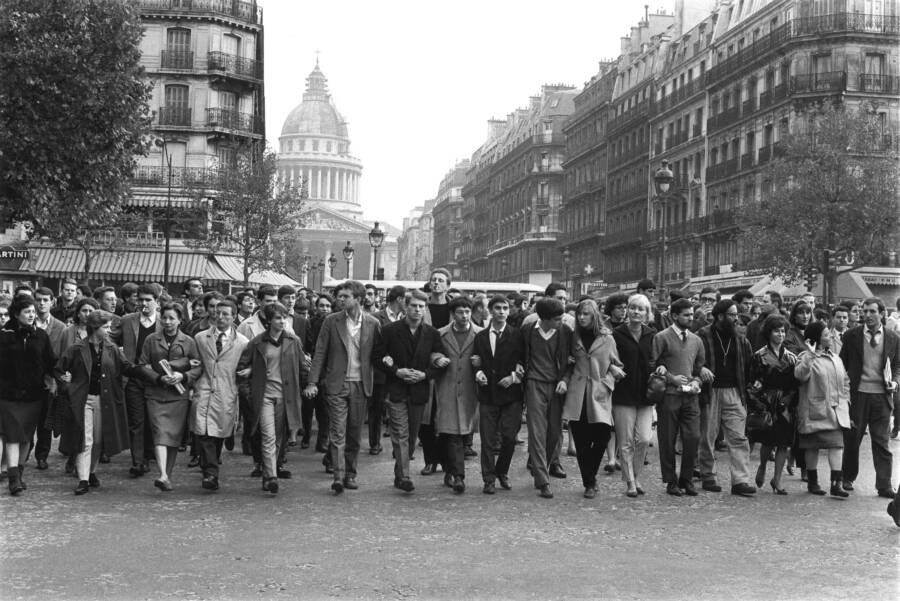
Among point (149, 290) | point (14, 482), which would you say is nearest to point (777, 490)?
point (149, 290)

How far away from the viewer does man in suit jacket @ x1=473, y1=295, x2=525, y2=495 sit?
10.5 meters

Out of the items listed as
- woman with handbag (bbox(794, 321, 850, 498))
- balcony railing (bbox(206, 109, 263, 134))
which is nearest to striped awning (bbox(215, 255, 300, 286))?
balcony railing (bbox(206, 109, 263, 134))

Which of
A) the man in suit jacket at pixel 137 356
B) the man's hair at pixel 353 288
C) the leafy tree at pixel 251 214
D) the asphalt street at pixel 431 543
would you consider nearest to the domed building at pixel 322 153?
the leafy tree at pixel 251 214

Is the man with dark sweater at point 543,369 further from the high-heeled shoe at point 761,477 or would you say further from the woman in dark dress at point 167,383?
the woman in dark dress at point 167,383

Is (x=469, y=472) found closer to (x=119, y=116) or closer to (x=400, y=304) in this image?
(x=400, y=304)

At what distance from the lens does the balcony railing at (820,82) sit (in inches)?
1747

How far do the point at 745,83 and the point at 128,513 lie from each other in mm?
46356

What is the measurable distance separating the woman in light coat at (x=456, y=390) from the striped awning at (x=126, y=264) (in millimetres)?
34155

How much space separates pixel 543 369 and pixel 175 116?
4245cm

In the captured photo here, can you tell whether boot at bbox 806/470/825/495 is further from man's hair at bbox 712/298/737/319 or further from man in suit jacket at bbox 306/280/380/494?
man in suit jacket at bbox 306/280/380/494

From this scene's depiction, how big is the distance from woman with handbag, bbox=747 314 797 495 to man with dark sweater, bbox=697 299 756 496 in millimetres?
129

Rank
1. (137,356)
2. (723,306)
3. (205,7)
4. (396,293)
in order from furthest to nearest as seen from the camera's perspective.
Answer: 1. (205,7)
2. (396,293)
3. (137,356)
4. (723,306)

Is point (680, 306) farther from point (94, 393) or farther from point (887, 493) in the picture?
point (94, 393)

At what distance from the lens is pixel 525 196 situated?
9219 cm
